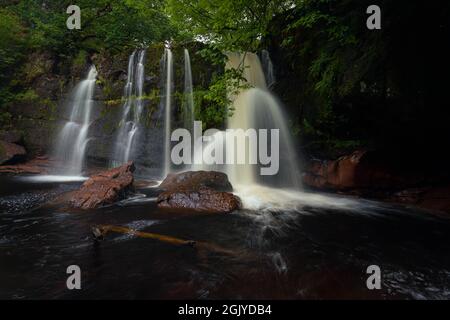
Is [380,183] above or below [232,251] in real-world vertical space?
above

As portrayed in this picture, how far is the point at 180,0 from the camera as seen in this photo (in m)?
9.34

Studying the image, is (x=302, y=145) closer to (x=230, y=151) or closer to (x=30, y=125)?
(x=230, y=151)

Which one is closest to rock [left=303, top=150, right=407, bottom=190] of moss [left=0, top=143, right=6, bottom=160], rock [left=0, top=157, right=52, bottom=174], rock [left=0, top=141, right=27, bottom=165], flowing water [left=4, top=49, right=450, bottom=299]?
flowing water [left=4, top=49, right=450, bottom=299]

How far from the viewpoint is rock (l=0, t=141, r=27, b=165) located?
1301 centimetres

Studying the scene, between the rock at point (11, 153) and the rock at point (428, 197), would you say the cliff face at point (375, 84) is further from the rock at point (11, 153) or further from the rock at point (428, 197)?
the rock at point (11, 153)

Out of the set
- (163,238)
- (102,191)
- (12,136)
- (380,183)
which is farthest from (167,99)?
(380,183)

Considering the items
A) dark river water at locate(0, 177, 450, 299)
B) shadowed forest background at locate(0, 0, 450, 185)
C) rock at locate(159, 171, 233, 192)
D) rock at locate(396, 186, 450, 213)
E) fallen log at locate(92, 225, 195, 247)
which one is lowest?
dark river water at locate(0, 177, 450, 299)

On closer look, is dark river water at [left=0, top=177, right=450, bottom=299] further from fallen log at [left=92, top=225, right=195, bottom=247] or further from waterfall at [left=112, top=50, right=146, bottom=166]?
waterfall at [left=112, top=50, right=146, bottom=166]

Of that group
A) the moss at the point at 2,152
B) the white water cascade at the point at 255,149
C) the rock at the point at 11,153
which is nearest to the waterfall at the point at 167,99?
the white water cascade at the point at 255,149

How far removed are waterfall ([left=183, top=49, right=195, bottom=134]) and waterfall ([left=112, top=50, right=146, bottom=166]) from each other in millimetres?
2212

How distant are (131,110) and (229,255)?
36.3 ft

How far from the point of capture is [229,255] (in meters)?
4.24

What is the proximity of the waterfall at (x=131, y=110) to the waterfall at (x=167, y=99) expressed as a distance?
3.98 feet

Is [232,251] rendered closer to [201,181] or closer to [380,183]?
[201,181]
